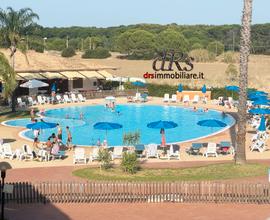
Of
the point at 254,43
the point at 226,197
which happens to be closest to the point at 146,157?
the point at 226,197

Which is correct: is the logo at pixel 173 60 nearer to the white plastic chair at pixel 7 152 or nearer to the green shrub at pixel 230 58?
the green shrub at pixel 230 58

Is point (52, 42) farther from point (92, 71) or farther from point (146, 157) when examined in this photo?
point (146, 157)

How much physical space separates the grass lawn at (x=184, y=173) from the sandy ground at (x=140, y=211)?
3195 millimetres

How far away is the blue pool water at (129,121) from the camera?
30.5m

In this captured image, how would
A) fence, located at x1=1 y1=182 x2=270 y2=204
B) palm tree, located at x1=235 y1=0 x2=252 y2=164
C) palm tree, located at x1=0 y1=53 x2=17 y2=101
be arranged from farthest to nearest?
palm tree, located at x1=0 y1=53 x2=17 y2=101, palm tree, located at x1=235 y1=0 x2=252 y2=164, fence, located at x1=1 y1=182 x2=270 y2=204

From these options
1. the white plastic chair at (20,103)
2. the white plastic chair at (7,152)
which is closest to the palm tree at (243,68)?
the white plastic chair at (7,152)

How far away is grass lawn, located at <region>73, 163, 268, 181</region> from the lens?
19234 mm

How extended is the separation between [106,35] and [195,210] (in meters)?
140

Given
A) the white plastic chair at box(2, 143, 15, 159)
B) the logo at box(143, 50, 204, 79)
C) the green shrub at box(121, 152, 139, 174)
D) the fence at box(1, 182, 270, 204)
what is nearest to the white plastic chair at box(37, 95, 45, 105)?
the logo at box(143, 50, 204, 79)

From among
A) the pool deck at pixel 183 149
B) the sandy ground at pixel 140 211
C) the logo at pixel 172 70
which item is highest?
the logo at pixel 172 70

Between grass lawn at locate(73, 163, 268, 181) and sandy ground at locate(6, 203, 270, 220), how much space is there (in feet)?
10.5

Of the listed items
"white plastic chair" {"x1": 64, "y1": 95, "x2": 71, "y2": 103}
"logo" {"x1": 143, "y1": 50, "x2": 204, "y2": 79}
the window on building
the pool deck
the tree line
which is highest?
the tree line

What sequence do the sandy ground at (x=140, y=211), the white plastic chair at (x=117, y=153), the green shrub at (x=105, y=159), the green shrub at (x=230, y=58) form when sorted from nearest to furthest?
the sandy ground at (x=140, y=211) → the green shrub at (x=105, y=159) → the white plastic chair at (x=117, y=153) → the green shrub at (x=230, y=58)

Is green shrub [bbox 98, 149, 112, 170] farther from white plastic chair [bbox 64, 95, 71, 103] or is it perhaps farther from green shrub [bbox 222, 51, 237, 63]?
green shrub [bbox 222, 51, 237, 63]
